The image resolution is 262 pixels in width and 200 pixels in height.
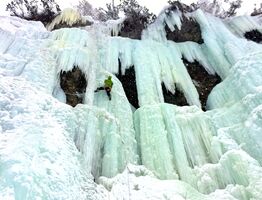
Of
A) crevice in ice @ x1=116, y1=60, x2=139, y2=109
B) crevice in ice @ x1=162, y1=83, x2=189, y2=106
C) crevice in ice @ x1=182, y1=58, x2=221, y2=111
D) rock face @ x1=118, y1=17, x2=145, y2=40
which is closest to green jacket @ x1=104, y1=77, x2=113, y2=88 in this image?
crevice in ice @ x1=116, y1=60, x2=139, y2=109

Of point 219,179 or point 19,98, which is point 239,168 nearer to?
point 219,179

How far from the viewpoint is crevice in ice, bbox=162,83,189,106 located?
391 inches

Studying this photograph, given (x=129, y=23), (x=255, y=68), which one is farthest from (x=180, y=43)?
(x=255, y=68)

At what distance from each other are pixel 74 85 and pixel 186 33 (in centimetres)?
464

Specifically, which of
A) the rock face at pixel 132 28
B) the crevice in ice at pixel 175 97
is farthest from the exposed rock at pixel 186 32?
the crevice in ice at pixel 175 97

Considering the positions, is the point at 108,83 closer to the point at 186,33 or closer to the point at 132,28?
the point at 132,28

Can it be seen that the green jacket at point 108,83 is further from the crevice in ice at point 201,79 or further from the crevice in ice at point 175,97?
the crevice in ice at point 201,79

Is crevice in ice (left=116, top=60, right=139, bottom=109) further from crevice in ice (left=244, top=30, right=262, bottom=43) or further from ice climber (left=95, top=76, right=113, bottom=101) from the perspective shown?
crevice in ice (left=244, top=30, right=262, bottom=43)

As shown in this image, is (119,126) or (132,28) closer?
(119,126)

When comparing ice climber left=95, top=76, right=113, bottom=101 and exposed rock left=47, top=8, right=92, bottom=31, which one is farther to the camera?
exposed rock left=47, top=8, right=92, bottom=31

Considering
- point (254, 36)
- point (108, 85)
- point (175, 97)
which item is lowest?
point (175, 97)

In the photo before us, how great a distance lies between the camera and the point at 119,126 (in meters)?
8.20

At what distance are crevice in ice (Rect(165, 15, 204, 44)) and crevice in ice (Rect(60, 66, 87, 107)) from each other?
3.93 meters

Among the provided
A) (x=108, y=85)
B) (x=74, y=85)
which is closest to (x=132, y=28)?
(x=74, y=85)
